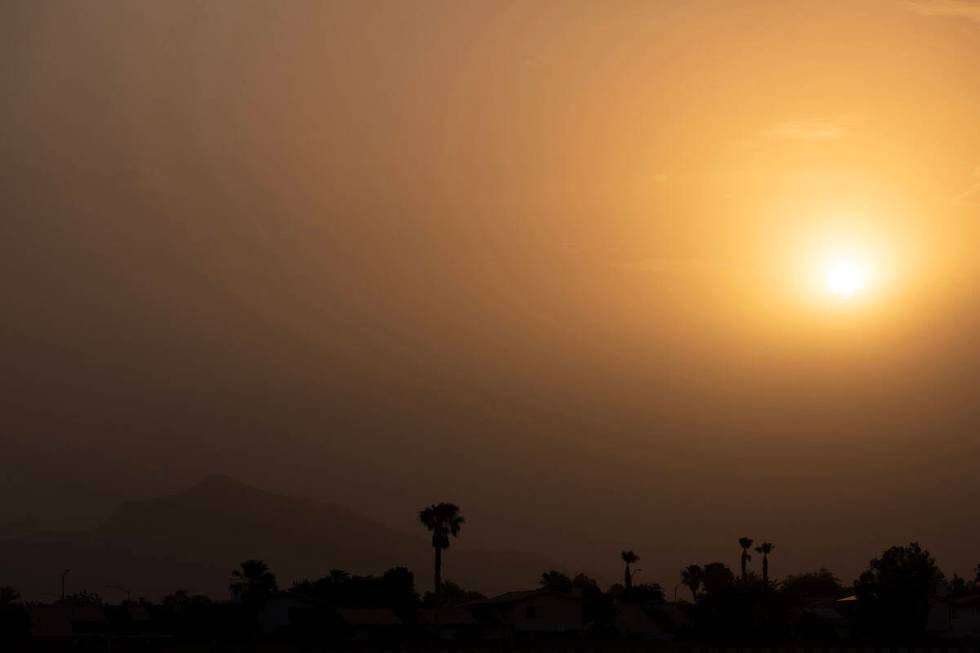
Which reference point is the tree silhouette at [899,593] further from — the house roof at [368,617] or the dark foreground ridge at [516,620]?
the house roof at [368,617]

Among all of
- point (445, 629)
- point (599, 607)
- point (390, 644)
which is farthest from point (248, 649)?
point (599, 607)

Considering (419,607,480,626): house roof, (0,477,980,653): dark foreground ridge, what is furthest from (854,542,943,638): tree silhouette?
(419,607,480,626): house roof

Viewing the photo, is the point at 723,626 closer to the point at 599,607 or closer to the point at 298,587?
the point at 599,607

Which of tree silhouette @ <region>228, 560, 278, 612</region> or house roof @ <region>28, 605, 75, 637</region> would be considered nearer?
house roof @ <region>28, 605, 75, 637</region>

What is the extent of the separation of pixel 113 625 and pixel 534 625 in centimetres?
4479

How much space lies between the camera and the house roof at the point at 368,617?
127 m

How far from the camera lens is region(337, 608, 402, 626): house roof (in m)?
127

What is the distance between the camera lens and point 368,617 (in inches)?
5064

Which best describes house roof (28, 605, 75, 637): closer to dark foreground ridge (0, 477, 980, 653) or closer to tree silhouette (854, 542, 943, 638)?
dark foreground ridge (0, 477, 980, 653)

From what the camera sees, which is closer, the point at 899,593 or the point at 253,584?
the point at 899,593

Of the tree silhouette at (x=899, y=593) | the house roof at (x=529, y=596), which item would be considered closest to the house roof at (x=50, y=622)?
the house roof at (x=529, y=596)

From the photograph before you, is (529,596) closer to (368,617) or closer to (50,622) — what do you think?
(368,617)

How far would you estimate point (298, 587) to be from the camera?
192m

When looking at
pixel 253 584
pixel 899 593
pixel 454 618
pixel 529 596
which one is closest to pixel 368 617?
pixel 454 618
